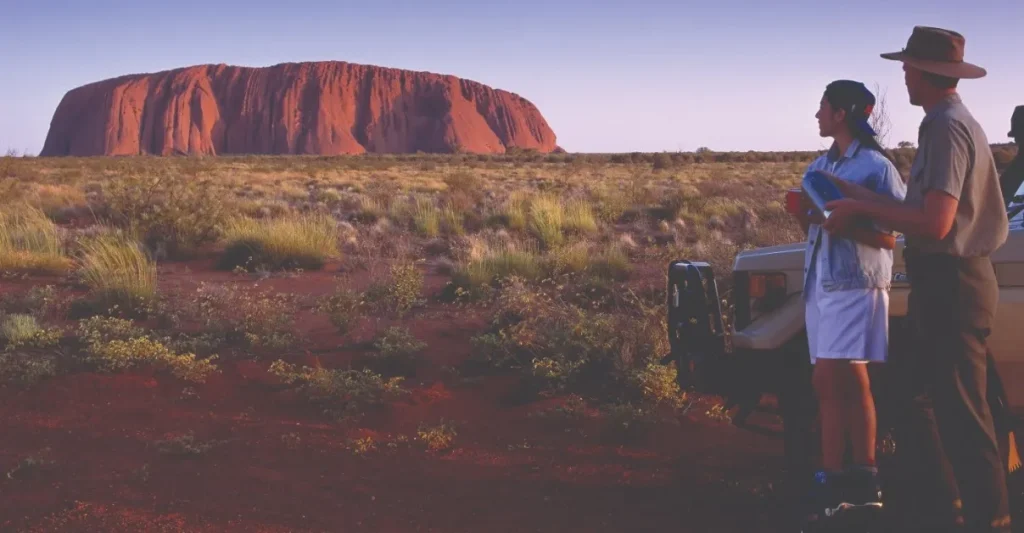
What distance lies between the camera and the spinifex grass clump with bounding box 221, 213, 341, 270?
11.0 m

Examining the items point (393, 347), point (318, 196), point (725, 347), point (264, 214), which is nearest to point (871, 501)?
point (725, 347)

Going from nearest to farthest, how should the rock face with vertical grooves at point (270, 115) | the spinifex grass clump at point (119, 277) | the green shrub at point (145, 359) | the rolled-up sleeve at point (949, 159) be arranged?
the rolled-up sleeve at point (949, 159) → the green shrub at point (145, 359) → the spinifex grass clump at point (119, 277) → the rock face with vertical grooves at point (270, 115)

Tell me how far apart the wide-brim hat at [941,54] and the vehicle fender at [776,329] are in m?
1.11

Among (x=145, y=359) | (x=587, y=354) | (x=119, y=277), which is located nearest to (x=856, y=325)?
(x=587, y=354)

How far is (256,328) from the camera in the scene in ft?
23.4

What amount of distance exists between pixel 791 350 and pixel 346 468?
2311mm

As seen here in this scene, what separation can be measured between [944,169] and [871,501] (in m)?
1.18

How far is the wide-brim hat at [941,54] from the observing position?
106 inches

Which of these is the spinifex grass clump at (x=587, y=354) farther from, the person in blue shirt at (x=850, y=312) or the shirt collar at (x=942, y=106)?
the shirt collar at (x=942, y=106)

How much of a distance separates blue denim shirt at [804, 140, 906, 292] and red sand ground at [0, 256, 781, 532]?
129 centimetres

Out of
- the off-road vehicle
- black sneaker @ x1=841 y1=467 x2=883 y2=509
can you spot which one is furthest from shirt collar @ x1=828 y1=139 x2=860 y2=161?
black sneaker @ x1=841 y1=467 x2=883 y2=509

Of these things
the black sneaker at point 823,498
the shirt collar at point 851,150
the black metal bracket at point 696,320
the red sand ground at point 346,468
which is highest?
the shirt collar at point 851,150

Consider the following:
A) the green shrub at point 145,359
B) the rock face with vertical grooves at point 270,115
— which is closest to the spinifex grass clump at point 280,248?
the green shrub at point 145,359

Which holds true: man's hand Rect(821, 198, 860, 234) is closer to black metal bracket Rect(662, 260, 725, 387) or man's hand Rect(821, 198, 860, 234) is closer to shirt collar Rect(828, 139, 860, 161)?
shirt collar Rect(828, 139, 860, 161)
